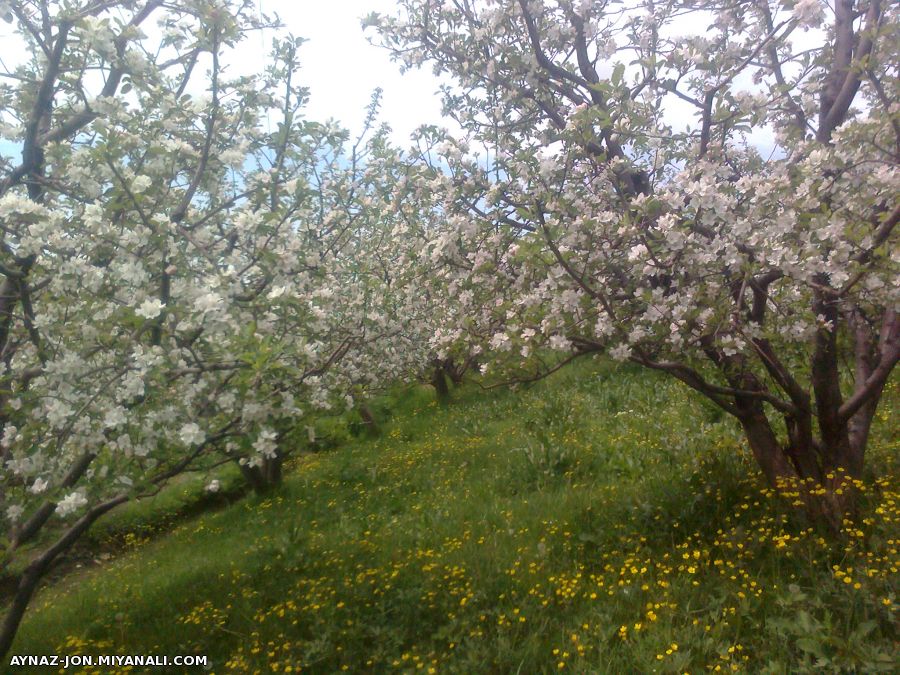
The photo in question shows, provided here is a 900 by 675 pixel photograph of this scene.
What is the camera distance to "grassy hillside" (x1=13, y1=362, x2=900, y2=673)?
385 cm

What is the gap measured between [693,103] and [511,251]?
182 cm

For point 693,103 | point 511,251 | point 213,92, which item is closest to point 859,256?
point 693,103

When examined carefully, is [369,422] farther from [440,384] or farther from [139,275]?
[139,275]

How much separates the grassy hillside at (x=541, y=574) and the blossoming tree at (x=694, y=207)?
31.2 inches

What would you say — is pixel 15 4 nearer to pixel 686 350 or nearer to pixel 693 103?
pixel 693 103

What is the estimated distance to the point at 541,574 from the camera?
16.4 ft

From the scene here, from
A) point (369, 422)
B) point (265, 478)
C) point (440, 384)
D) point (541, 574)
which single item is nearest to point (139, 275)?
point (541, 574)

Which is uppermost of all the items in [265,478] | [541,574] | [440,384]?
[440,384]

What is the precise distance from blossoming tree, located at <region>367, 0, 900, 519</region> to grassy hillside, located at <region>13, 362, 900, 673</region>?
2.60 feet

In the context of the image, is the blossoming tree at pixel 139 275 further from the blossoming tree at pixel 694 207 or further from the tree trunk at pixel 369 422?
the tree trunk at pixel 369 422

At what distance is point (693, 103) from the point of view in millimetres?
4715

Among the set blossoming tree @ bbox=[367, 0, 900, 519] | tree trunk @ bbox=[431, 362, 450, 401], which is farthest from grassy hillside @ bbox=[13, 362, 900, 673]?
tree trunk @ bbox=[431, 362, 450, 401]

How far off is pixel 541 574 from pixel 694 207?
10.3 ft

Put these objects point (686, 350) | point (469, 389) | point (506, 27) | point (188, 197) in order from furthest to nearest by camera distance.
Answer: point (469, 389), point (506, 27), point (188, 197), point (686, 350)
